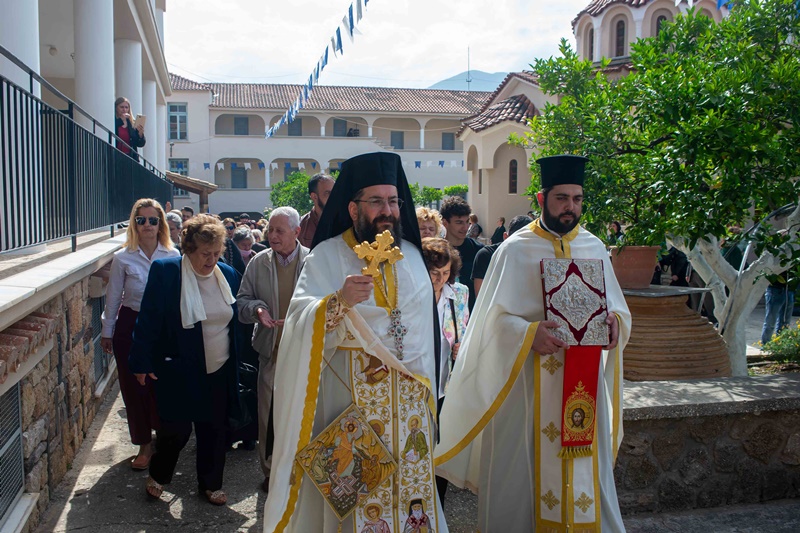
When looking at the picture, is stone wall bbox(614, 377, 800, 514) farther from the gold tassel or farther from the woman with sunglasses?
the woman with sunglasses

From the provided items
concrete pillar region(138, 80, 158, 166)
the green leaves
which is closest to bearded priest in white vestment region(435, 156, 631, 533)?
the green leaves

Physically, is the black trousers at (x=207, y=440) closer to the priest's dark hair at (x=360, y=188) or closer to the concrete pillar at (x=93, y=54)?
the priest's dark hair at (x=360, y=188)

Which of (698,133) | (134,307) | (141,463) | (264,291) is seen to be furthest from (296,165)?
(698,133)

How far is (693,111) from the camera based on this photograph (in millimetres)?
5531

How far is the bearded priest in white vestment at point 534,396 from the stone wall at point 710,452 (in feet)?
1.85

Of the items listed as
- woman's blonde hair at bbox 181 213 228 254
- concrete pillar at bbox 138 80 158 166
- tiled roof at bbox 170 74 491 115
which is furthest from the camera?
tiled roof at bbox 170 74 491 115

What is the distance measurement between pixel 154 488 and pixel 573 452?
2.74m

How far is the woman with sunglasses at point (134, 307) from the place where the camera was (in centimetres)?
552

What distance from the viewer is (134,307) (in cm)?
565

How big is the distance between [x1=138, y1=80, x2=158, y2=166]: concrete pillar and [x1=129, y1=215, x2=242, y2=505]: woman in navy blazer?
13.6 m

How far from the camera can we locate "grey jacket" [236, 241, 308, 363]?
5281 mm

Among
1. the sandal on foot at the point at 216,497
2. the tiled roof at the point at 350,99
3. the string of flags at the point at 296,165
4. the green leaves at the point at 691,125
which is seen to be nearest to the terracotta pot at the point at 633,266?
the green leaves at the point at 691,125

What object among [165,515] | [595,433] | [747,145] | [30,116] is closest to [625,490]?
[595,433]

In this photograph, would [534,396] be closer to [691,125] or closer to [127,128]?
[691,125]
